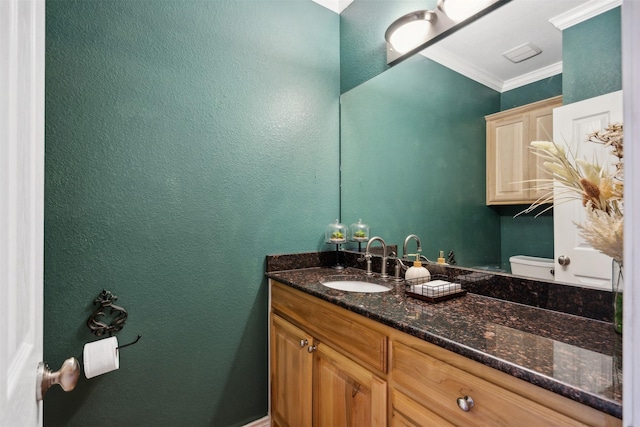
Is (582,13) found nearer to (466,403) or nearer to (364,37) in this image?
(364,37)

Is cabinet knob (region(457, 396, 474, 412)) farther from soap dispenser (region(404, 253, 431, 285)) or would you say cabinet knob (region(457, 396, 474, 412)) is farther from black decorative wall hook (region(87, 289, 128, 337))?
black decorative wall hook (region(87, 289, 128, 337))

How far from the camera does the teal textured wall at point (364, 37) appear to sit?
1740 millimetres

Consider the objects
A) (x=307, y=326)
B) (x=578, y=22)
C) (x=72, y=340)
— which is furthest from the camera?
(x=307, y=326)

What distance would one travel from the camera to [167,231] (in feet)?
4.75

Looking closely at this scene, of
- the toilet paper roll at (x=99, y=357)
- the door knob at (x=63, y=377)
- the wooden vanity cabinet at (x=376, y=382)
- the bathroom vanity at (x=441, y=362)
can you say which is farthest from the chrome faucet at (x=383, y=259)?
the door knob at (x=63, y=377)

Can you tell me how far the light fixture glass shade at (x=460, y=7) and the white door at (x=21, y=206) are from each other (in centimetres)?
149

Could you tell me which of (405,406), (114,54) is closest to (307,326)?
(405,406)

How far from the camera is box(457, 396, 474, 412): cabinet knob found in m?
0.73

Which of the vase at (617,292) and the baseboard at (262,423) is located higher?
the vase at (617,292)

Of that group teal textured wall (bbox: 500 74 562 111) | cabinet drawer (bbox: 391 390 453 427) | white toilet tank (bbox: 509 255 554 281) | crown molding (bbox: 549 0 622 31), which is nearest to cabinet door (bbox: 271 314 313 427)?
cabinet drawer (bbox: 391 390 453 427)

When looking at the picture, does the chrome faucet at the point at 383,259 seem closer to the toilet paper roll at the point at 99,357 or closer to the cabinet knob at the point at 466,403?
the cabinet knob at the point at 466,403

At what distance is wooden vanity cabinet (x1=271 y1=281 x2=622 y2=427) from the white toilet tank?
582 millimetres

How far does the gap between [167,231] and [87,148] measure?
0.47 meters

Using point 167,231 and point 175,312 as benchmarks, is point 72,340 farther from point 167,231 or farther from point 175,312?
point 167,231
